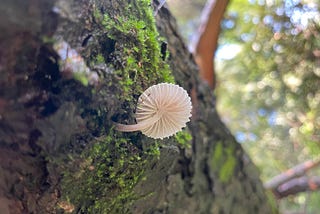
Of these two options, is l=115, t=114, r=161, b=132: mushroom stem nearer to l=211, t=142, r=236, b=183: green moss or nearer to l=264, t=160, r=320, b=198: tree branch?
l=211, t=142, r=236, b=183: green moss

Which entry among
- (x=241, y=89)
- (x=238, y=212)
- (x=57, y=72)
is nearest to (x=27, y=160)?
(x=57, y=72)

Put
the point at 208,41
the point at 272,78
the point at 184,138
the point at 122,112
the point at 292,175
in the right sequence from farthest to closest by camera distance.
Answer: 1. the point at 292,175
2. the point at 272,78
3. the point at 208,41
4. the point at 184,138
5. the point at 122,112

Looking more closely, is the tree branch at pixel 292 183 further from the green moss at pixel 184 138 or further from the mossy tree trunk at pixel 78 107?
the mossy tree trunk at pixel 78 107

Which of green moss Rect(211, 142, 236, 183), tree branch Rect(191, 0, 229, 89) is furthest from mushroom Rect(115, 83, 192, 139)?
tree branch Rect(191, 0, 229, 89)

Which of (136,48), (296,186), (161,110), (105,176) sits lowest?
(105,176)

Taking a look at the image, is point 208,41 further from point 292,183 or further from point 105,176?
point 105,176

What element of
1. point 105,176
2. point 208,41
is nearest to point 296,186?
point 208,41

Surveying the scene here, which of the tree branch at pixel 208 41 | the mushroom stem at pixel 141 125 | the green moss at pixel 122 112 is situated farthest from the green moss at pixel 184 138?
the tree branch at pixel 208 41
